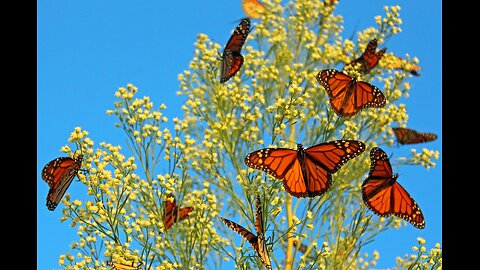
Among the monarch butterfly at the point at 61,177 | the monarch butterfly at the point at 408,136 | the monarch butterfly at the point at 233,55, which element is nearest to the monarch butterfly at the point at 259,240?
the monarch butterfly at the point at 61,177

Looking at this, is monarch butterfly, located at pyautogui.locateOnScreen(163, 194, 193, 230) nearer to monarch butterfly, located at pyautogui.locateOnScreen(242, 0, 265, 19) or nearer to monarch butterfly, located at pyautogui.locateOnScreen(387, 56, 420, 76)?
monarch butterfly, located at pyautogui.locateOnScreen(387, 56, 420, 76)

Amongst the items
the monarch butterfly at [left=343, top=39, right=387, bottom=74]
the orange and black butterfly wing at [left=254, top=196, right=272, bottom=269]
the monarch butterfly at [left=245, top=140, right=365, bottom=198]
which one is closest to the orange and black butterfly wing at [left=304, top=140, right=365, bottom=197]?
the monarch butterfly at [left=245, top=140, right=365, bottom=198]

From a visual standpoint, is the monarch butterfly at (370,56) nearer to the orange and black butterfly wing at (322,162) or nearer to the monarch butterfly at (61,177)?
the orange and black butterfly wing at (322,162)

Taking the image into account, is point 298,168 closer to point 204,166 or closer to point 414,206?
point 414,206

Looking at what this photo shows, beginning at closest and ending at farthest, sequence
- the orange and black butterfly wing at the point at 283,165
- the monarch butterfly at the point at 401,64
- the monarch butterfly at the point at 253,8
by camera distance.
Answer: the orange and black butterfly wing at the point at 283,165 < the monarch butterfly at the point at 401,64 < the monarch butterfly at the point at 253,8

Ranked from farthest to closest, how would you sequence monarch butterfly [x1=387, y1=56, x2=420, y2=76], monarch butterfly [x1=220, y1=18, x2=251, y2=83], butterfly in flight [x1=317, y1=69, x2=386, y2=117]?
monarch butterfly [x1=387, y1=56, x2=420, y2=76], monarch butterfly [x1=220, y1=18, x2=251, y2=83], butterfly in flight [x1=317, y1=69, x2=386, y2=117]

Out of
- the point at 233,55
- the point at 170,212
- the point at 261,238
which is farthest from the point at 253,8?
the point at 261,238

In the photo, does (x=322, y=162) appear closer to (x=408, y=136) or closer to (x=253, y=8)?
(x=408, y=136)
